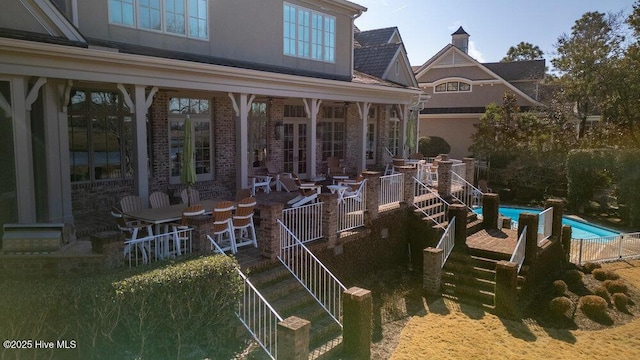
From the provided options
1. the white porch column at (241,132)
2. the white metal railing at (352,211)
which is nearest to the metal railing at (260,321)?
the white metal railing at (352,211)

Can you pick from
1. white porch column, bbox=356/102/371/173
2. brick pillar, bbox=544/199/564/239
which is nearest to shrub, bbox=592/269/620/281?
brick pillar, bbox=544/199/564/239

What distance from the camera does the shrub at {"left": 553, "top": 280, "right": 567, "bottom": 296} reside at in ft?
39.2

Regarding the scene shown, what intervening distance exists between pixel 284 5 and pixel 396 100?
261 inches

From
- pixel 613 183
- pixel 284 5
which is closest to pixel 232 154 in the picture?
pixel 284 5

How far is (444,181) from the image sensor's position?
15.3 metres

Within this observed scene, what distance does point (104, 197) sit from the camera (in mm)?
12102

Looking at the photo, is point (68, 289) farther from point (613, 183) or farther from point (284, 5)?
point (613, 183)

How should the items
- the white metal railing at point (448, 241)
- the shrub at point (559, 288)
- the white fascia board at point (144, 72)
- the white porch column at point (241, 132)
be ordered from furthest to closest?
1. the white porch column at point (241, 132)
2. the white metal railing at point (448, 241)
3. the shrub at point (559, 288)
4. the white fascia board at point (144, 72)

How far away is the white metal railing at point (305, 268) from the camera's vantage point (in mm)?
8969

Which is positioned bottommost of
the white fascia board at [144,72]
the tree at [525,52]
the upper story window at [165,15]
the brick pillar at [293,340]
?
the brick pillar at [293,340]

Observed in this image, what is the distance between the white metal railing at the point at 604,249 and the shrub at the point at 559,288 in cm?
393

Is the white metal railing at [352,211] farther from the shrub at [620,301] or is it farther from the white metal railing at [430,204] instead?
the shrub at [620,301]

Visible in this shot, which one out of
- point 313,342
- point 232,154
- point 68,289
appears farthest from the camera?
point 232,154

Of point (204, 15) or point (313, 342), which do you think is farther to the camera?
point (204, 15)
